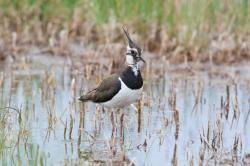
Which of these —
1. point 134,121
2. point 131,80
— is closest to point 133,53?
point 131,80

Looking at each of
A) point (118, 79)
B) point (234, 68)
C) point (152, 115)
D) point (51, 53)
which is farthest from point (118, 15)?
point (118, 79)

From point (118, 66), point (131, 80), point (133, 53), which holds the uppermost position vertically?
point (118, 66)

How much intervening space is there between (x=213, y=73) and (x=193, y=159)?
3.61m

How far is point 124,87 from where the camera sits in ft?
22.8

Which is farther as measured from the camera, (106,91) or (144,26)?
(144,26)

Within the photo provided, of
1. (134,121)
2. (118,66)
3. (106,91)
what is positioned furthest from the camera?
(118,66)

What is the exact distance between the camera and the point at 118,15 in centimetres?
1066

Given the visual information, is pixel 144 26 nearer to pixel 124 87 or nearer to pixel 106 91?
pixel 106 91

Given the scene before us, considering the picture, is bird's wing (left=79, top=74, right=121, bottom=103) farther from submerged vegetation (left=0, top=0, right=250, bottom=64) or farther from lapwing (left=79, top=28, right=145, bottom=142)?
submerged vegetation (left=0, top=0, right=250, bottom=64)

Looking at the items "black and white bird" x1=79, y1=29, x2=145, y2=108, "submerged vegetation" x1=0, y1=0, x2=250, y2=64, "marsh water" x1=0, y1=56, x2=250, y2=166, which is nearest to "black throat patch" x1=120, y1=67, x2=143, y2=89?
"black and white bird" x1=79, y1=29, x2=145, y2=108

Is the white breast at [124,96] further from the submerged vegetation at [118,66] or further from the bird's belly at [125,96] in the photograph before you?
the submerged vegetation at [118,66]

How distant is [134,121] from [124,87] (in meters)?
0.87

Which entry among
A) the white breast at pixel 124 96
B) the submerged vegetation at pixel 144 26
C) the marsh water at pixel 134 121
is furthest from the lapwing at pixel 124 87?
the submerged vegetation at pixel 144 26

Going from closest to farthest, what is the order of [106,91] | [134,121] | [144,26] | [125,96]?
[125,96] < [106,91] < [134,121] < [144,26]
